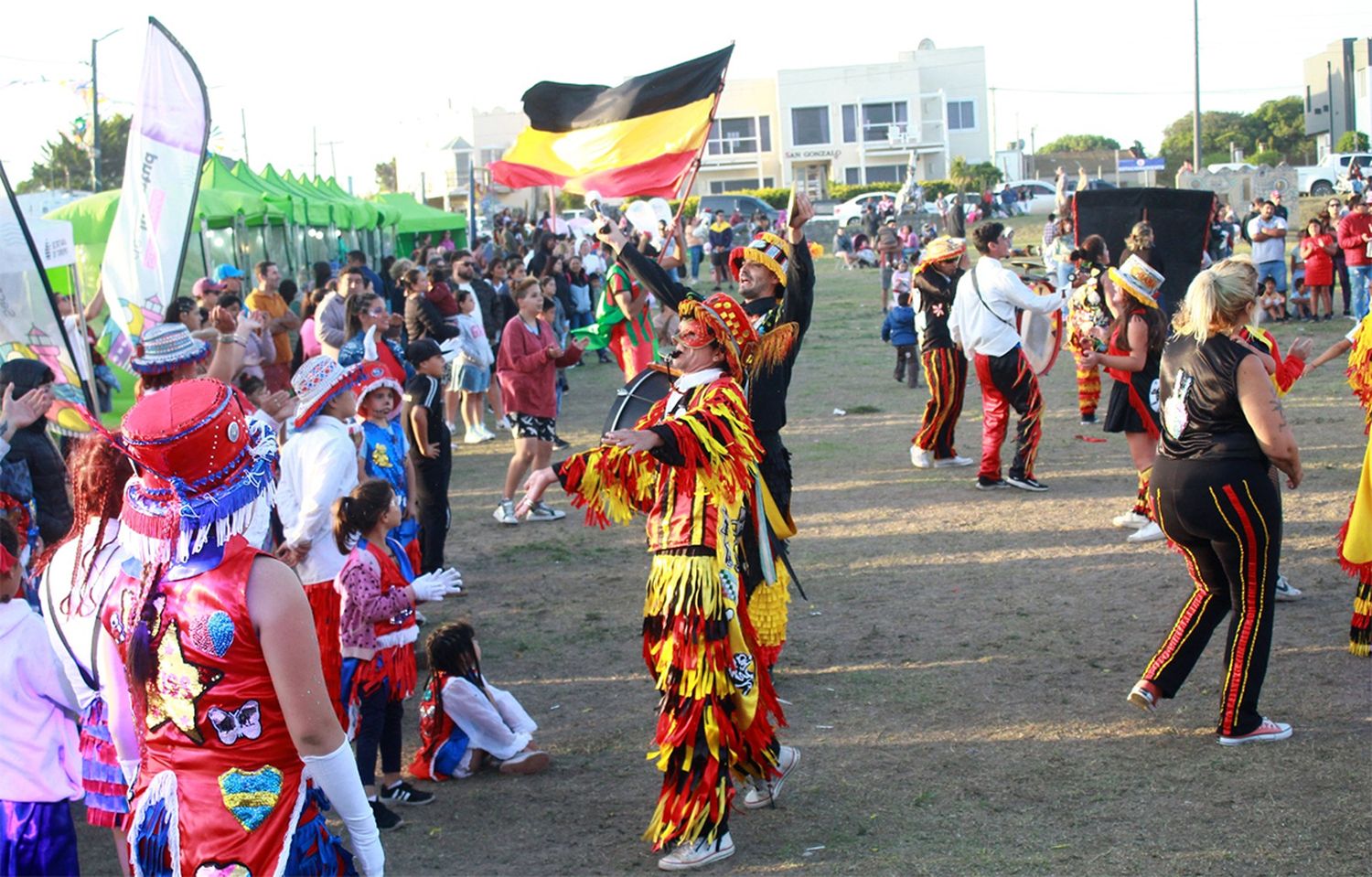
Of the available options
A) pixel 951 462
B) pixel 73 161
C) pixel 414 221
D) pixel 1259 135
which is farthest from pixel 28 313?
pixel 1259 135

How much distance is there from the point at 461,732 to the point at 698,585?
5.39 feet

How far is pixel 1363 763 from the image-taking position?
5.04 meters

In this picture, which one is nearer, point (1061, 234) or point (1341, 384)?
point (1341, 384)

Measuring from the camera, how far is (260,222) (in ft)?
62.3

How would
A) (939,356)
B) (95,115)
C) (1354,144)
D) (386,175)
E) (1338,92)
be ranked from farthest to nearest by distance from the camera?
(386,175) < (1338,92) < (1354,144) < (95,115) < (939,356)

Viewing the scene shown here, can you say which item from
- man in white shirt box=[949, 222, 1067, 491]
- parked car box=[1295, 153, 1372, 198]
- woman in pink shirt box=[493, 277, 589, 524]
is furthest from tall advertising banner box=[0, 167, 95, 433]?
parked car box=[1295, 153, 1372, 198]

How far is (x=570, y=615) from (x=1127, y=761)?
351 cm

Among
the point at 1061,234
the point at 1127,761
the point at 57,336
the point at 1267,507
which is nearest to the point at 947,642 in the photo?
→ the point at 1127,761

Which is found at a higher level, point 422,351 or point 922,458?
point 422,351

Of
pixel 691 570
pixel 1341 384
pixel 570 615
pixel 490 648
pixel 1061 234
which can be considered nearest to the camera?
pixel 691 570

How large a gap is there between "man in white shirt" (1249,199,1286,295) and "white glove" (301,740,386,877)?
2005cm

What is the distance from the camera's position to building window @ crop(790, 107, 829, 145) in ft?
245

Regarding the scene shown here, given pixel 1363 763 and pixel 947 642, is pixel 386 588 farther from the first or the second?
pixel 1363 763

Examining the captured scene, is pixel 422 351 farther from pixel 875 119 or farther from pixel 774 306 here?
pixel 875 119
